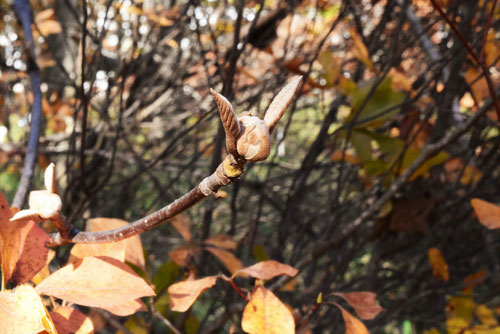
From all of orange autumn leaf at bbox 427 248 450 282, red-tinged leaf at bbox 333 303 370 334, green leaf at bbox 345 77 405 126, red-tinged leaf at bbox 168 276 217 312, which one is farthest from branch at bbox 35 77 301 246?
orange autumn leaf at bbox 427 248 450 282

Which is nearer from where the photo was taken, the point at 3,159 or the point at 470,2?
the point at 470,2

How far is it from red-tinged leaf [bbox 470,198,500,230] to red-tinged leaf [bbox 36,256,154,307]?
477 mm

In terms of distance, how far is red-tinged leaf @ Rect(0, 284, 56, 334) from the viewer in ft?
1.03

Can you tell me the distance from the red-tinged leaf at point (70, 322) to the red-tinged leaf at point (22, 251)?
4 cm

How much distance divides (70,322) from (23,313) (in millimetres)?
71

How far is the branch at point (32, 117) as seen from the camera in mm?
536

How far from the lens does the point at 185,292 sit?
50cm

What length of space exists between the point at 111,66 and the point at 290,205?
3.65 ft

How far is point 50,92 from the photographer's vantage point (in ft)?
6.51

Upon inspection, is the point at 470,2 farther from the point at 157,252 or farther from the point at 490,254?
the point at 157,252

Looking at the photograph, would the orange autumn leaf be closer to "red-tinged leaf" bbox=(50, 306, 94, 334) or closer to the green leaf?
the green leaf

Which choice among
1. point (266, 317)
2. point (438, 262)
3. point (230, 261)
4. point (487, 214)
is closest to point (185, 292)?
point (266, 317)

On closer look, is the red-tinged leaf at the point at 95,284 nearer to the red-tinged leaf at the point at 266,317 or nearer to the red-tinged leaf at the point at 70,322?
the red-tinged leaf at the point at 70,322

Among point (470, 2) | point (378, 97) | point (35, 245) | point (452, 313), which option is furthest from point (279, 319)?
point (470, 2)
